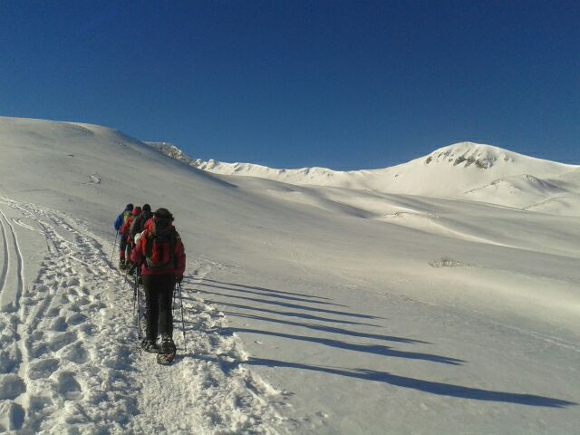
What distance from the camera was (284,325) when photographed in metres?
7.58

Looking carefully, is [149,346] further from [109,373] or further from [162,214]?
[162,214]

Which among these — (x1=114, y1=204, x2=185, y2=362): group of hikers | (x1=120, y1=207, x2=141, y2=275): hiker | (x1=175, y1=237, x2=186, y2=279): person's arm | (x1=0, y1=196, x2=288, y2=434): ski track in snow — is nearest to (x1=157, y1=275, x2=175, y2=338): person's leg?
(x1=114, y1=204, x2=185, y2=362): group of hikers

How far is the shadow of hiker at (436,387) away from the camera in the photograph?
5.09m

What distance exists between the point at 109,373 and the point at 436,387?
A: 3.79 metres

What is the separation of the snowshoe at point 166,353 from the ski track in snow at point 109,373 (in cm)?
11

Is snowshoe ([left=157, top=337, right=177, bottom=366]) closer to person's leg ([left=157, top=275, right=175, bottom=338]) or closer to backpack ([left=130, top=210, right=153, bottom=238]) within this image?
person's leg ([left=157, top=275, right=175, bottom=338])

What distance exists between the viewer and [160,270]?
17.6 ft

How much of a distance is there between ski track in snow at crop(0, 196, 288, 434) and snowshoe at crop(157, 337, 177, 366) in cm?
11

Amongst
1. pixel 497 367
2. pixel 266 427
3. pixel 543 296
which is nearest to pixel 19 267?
pixel 266 427

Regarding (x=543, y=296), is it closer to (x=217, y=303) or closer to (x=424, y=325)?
(x=424, y=325)

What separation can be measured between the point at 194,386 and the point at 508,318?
10.1m

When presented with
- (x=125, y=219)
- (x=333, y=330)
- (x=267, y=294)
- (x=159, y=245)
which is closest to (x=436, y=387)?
(x=333, y=330)

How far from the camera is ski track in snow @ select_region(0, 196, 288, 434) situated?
395 cm

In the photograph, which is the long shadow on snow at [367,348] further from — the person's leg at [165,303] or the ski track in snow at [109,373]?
A: the person's leg at [165,303]
